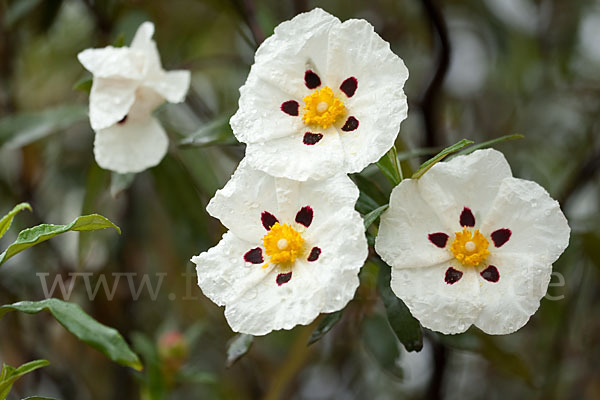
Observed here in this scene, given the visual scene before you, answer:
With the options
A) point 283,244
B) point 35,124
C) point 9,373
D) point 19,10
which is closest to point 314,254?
point 283,244

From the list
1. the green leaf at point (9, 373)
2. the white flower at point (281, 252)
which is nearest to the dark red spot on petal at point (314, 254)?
the white flower at point (281, 252)

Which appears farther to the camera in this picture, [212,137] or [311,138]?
[212,137]

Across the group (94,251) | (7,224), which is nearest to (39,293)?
(94,251)

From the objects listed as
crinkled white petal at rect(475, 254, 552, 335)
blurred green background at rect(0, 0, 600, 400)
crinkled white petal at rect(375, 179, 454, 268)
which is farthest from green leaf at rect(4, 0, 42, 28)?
crinkled white petal at rect(475, 254, 552, 335)

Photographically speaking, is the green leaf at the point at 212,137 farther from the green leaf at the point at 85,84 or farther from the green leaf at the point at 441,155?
the green leaf at the point at 441,155

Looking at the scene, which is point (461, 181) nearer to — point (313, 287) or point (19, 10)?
point (313, 287)

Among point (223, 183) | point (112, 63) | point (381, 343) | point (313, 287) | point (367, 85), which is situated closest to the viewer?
point (313, 287)

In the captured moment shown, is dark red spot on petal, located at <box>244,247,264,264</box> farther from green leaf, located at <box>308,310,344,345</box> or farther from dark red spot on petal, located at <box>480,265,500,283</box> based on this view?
dark red spot on petal, located at <box>480,265,500,283</box>
